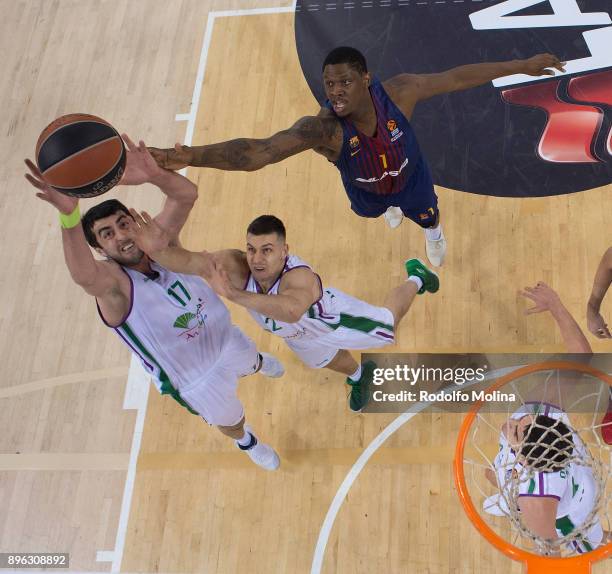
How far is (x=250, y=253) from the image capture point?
14.3ft

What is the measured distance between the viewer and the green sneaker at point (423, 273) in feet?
18.2

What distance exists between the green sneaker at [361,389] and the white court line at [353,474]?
247 millimetres

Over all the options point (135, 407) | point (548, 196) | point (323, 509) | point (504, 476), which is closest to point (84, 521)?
point (135, 407)

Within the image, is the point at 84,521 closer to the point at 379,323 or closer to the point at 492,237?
the point at 379,323

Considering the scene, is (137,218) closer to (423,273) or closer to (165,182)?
(165,182)

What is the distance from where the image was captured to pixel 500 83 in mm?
6609

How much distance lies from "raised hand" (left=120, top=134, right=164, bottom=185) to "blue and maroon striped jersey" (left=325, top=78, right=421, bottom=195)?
1392 mm

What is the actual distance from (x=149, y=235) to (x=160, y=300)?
16.6 inches

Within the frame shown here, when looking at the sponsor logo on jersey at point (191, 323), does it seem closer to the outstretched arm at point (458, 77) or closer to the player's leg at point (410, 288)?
the player's leg at point (410, 288)

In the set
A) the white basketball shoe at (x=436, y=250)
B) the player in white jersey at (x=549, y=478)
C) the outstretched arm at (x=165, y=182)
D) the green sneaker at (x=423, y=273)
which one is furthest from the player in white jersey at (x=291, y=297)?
the player in white jersey at (x=549, y=478)

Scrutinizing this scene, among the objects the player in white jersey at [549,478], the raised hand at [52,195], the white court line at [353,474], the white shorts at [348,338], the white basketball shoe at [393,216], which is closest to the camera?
the raised hand at [52,195]

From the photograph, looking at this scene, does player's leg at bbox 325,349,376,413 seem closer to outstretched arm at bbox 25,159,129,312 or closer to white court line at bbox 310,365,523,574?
white court line at bbox 310,365,523,574

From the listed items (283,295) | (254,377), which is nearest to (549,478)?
(283,295)

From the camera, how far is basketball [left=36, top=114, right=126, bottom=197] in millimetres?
3953
